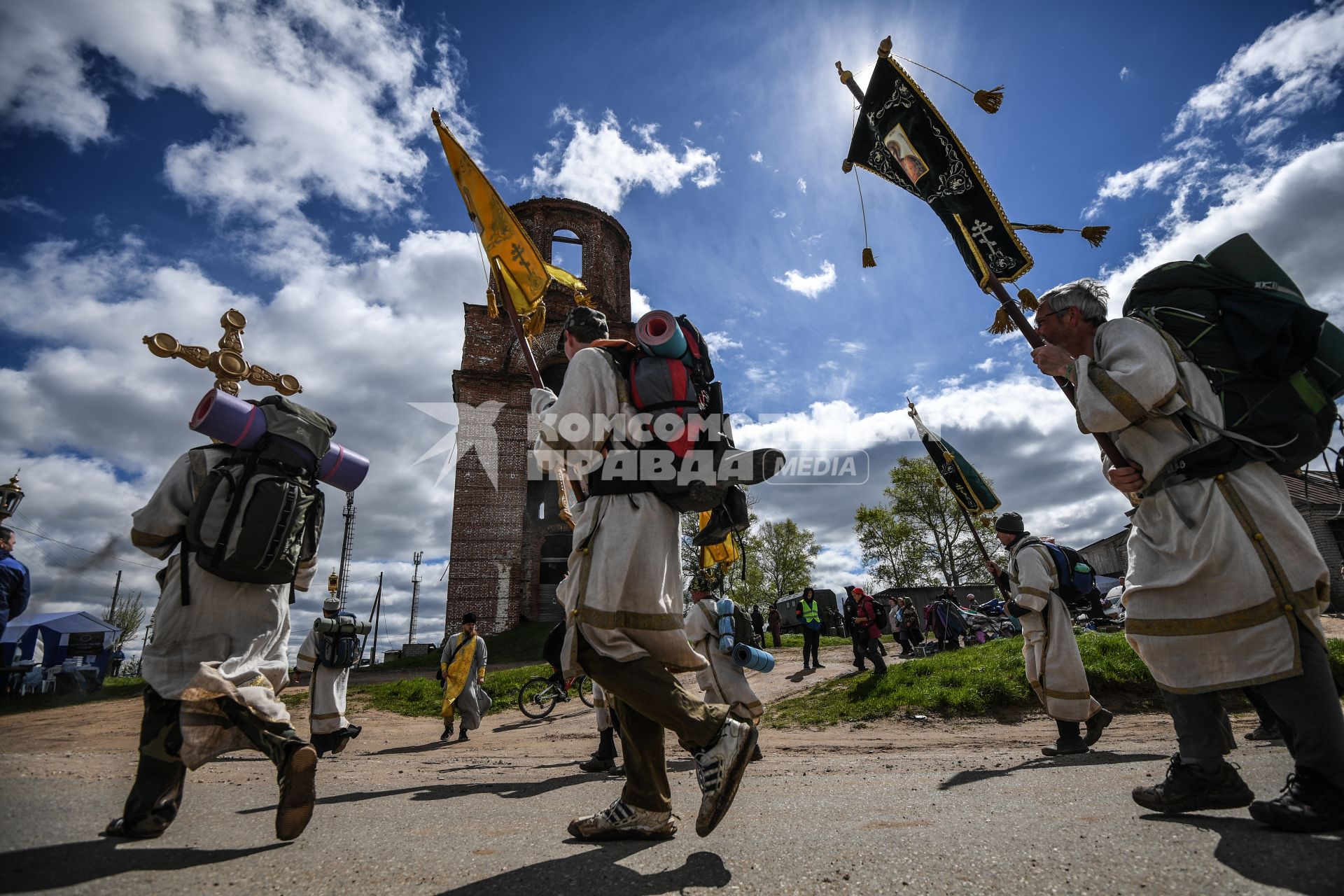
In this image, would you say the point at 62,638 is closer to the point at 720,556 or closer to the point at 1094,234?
the point at 720,556

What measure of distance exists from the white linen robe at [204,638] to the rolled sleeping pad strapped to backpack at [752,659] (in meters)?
3.41

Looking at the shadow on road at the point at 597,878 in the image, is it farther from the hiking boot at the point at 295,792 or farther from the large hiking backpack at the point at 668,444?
the large hiking backpack at the point at 668,444

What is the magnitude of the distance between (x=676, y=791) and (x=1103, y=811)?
2136mm

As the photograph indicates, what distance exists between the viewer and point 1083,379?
2340mm

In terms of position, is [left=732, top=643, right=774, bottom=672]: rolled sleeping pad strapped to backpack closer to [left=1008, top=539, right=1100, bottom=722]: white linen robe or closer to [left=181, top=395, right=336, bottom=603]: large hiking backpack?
[left=1008, top=539, right=1100, bottom=722]: white linen robe

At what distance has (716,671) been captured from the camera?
5.76m

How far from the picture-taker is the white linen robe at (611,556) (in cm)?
226

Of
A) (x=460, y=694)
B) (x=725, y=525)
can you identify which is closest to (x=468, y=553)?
(x=460, y=694)

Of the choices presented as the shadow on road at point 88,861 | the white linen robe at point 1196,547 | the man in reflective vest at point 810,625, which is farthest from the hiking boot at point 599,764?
the man in reflective vest at point 810,625

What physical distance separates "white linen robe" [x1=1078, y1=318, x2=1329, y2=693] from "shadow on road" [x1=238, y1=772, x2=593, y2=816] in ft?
10.9

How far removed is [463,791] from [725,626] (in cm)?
265

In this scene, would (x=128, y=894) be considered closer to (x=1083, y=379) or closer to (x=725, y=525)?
(x=725, y=525)

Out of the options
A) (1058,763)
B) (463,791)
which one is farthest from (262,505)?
(1058,763)

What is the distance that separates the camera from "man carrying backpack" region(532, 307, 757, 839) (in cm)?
216
